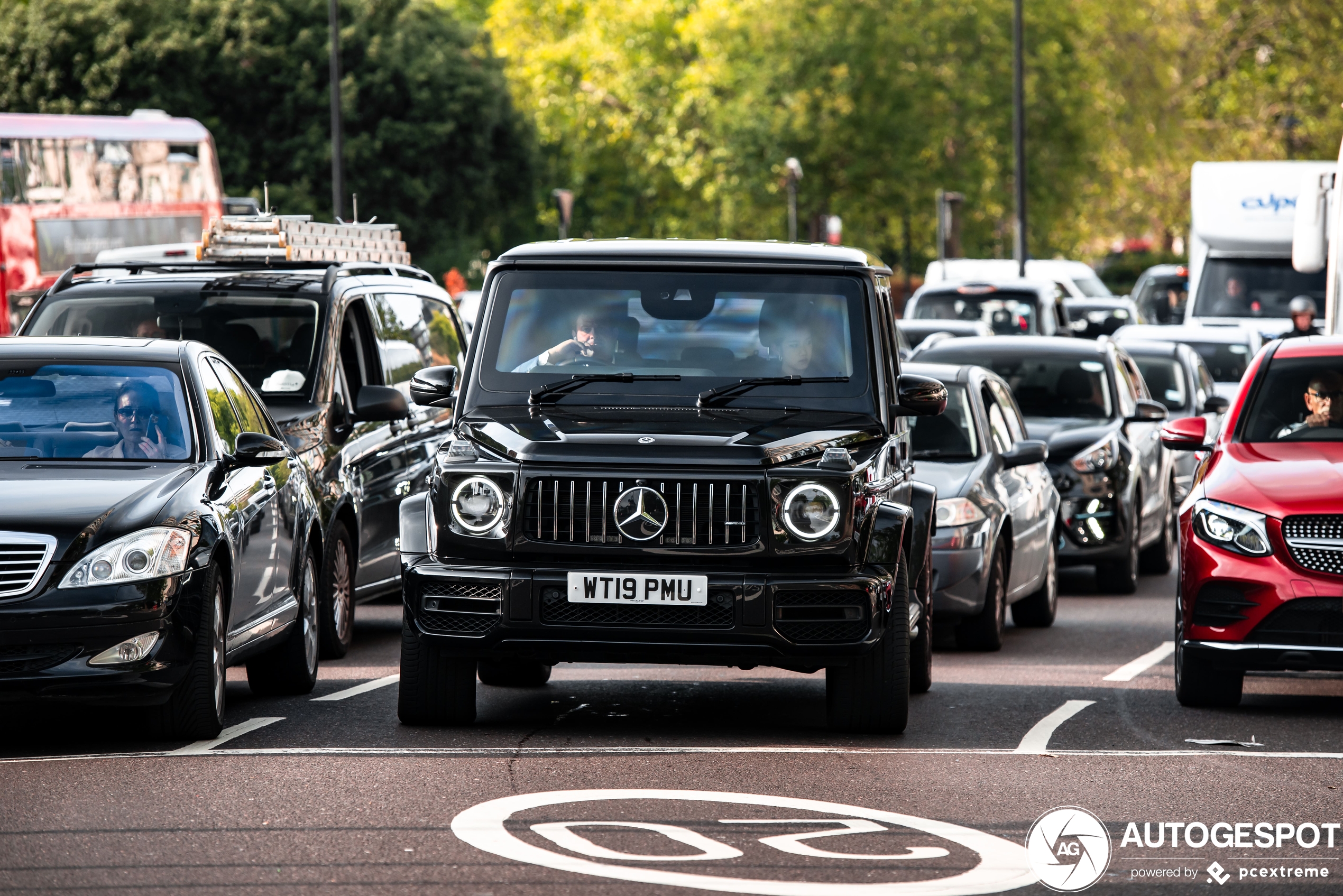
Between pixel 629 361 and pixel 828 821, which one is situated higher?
pixel 629 361

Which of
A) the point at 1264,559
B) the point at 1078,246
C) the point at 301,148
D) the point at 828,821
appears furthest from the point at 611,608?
the point at 1078,246

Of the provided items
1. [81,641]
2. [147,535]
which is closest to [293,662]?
[147,535]

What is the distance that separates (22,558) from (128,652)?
0.51 m

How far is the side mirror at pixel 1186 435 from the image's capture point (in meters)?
11.4

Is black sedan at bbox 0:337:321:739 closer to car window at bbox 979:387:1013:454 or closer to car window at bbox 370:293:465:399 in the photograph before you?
car window at bbox 370:293:465:399

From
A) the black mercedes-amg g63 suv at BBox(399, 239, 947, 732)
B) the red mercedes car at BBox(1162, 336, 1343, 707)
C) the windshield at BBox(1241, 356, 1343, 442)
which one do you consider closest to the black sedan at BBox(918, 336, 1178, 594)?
the windshield at BBox(1241, 356, 1343, 442)

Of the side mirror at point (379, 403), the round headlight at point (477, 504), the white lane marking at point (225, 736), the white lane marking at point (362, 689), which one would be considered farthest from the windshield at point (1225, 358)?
the round headlight at point (477, 504)

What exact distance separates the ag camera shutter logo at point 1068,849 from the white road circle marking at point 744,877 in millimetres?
64

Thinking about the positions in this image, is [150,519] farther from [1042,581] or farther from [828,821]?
[1042,581]

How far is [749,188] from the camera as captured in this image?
55000 mm

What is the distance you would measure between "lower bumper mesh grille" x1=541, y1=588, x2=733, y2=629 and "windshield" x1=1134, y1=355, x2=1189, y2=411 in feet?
43.6

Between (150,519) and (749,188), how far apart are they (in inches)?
1842

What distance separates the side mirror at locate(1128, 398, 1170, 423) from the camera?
55.6 feet

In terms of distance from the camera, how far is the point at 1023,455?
553 inches
